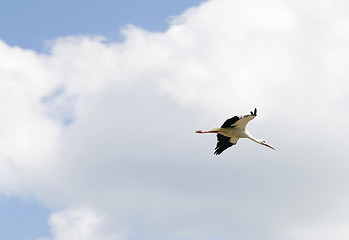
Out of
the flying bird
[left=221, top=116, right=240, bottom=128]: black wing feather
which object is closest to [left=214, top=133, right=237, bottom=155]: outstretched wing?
the flying bird

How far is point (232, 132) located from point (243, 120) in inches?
91.7

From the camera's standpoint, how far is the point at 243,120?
62.7m

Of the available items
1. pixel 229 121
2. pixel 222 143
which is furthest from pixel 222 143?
pixel 229 121

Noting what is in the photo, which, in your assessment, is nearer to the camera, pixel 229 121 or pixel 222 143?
pixel 229 121

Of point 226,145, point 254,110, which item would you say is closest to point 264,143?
point 226,145

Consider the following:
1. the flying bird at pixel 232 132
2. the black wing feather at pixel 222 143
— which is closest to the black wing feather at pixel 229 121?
the flying bird at pixel 232 132

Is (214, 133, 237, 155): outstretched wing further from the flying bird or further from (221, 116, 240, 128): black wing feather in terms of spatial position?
(221, 116, 240, 128): black wing feather

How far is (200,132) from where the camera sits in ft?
214

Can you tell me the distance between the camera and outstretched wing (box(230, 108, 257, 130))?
60.9 m

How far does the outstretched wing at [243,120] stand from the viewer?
60906 millimetres

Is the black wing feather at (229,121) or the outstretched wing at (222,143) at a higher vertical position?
the outstretched wing at (222,143)

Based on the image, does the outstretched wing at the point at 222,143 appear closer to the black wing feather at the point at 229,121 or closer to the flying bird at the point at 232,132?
the flying bird at the point at 232,132

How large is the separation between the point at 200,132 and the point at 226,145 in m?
3.52

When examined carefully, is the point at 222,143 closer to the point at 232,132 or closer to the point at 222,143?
the point at 222,143
